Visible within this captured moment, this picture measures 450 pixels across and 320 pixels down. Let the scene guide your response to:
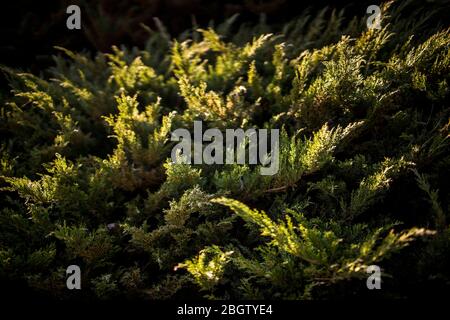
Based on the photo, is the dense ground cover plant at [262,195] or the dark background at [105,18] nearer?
the dense ground cover plant at [262,195]

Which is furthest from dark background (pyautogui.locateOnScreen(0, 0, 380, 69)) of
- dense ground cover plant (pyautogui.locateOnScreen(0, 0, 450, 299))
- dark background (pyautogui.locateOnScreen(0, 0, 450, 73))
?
dense ground cover plant (pyautogui.locateOnScreen(0, 0, 450, 299))

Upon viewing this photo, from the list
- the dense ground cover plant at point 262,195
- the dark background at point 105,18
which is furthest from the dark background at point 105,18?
the dense ground cover plant at point 262,195

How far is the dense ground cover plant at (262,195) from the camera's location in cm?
152

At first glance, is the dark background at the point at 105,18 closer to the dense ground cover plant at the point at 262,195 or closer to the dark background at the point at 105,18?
the dark background at the point at 105,18

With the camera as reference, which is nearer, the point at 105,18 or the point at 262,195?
the point at 262,195

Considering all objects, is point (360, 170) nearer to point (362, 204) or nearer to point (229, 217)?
point (362, 204)

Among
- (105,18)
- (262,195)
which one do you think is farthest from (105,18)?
(262,195)

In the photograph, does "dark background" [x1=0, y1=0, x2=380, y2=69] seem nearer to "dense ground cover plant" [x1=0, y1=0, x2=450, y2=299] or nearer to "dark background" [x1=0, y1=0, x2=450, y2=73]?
"dark background" [x1=0, y1=0, x2=450, y2=73]

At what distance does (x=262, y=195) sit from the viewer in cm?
186

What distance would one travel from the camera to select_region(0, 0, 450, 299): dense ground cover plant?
1.52m

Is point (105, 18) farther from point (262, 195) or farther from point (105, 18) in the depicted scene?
point (262, 195)

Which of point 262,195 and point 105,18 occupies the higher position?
point 105,18
